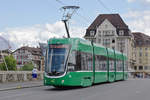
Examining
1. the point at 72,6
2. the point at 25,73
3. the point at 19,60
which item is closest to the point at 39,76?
the point at 25,73

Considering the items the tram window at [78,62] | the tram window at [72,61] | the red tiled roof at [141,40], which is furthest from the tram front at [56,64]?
the red tiled roof at [141,40]

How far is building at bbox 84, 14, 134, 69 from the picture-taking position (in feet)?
358

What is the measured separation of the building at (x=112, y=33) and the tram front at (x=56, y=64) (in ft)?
287

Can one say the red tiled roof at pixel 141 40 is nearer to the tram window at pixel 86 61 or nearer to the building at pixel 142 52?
the building at pixel 142 52

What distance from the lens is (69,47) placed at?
2200 centimetres

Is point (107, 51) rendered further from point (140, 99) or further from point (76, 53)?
point (140, 99)

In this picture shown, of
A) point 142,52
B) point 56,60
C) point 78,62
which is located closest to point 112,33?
point 142,52

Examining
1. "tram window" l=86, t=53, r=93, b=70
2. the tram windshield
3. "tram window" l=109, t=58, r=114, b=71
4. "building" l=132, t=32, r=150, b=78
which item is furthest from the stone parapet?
"building" l=132, t=32, r=150, b=78

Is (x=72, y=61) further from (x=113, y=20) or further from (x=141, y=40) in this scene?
(x=141, y=40)

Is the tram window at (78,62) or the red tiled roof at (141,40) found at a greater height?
the red tiled roof at (141,40)

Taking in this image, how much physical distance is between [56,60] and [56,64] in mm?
247

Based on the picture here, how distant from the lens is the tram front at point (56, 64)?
2125 cm

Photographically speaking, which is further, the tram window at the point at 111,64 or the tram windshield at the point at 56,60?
the tram window at the point at 111,64

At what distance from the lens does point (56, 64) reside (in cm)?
2133
